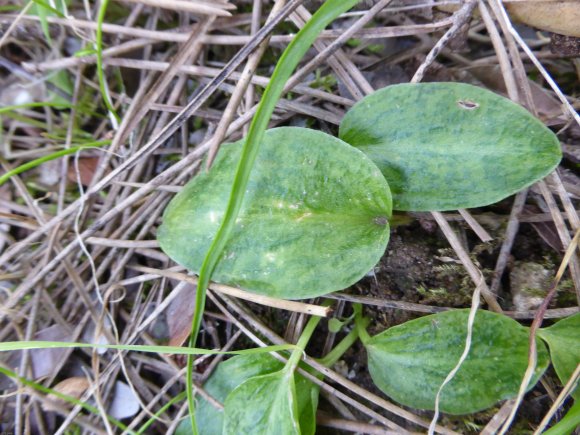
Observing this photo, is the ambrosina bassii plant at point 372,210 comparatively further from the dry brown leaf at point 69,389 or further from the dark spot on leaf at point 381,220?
the dry brown leaf at point 69,389

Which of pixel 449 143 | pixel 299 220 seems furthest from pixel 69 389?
pixel 449 143

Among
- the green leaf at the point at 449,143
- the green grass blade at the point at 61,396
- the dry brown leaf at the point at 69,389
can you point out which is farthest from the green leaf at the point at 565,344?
the dry brown leaf at the point at 69,389

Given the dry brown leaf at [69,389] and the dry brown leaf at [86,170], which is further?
the dry brown leaf at [86,170]

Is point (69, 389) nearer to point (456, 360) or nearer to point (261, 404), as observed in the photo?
point (261, 404)

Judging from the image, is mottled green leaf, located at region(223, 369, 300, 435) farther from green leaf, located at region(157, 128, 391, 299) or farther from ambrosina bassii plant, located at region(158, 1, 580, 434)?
green leaf, located at region(157, 128, 391, 299)

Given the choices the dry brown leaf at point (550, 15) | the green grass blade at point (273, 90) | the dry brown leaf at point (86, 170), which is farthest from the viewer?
the dry brown leaf at point (86, 170)

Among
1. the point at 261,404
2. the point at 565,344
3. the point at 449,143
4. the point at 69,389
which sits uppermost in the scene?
the point at 449,143

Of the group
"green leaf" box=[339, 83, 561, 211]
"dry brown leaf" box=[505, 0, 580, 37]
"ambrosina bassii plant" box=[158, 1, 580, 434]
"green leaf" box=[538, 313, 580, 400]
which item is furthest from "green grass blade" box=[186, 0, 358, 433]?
"green leaf" box=[538, 313, 580, 400]
